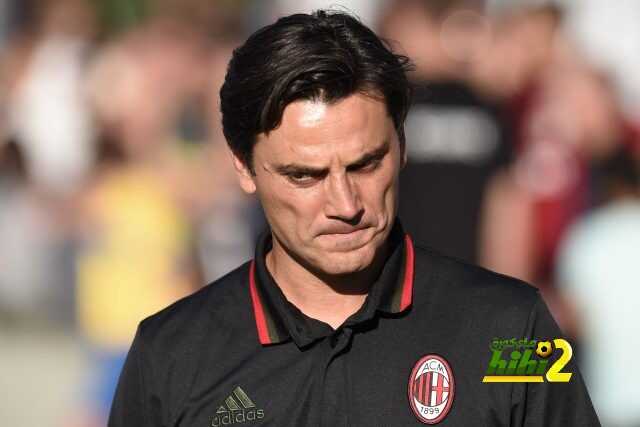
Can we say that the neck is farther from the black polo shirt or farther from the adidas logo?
the adidas logo

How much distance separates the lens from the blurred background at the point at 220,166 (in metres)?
5.59

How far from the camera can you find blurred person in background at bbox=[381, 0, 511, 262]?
5555mm

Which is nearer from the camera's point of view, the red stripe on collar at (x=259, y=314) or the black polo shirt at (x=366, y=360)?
the black polo shirt at (x=366, y=360)

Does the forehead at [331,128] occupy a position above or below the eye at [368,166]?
above

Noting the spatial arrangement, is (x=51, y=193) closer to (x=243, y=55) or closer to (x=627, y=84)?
(x=627, y=84)

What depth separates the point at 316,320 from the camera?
2346 millimetres

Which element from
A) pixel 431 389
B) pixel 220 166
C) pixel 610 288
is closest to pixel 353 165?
pixel 431 389

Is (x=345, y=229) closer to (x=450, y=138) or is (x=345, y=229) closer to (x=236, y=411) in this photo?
(x=236, y=411)

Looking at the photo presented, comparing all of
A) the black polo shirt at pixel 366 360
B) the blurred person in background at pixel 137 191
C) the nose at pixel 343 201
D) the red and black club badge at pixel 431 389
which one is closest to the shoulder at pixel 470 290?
the black polo shirt at pixel 366 360

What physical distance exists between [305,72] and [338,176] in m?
0.21

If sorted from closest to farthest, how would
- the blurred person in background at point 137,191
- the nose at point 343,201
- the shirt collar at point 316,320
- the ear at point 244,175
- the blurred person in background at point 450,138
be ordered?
1. the nose at point 343,201
2. the shirt collar at point 316,320
3. the ear at point 244,175
4. the blurred person in background at point 450,138
5. the blurred person in background at point 137,191

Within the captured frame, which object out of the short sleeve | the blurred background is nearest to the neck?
the short sleeve

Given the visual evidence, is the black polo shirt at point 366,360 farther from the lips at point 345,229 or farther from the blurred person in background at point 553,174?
the blurred person in background at point 553,174

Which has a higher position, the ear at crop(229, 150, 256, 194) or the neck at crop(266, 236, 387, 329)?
the ear at crop(229, 150, 256, 194)
